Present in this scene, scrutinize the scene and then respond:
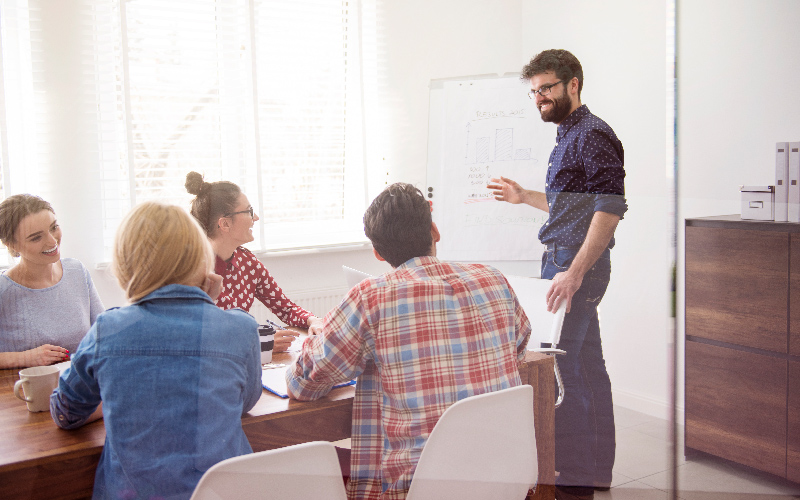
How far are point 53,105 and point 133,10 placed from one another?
503mm

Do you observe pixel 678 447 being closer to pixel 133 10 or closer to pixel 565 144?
pixel 565 144

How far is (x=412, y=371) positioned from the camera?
1.09 meters

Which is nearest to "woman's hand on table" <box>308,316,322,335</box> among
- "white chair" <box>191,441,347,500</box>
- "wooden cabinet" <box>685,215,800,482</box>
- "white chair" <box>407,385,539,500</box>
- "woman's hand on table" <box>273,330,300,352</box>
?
"woman's hand on table" <box>273,330,300,352</box>

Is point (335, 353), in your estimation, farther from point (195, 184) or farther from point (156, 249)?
point (195, 184)

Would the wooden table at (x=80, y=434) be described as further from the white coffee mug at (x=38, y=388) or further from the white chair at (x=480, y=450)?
the white chair at (x=480, y=450)

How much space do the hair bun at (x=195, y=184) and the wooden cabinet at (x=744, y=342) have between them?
1294 mm

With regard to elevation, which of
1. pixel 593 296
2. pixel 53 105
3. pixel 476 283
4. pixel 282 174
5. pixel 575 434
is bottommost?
pixel 575 434

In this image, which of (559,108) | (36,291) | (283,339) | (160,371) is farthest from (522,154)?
(160,371)

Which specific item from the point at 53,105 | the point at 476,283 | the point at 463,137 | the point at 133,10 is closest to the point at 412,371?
the point at 476,283

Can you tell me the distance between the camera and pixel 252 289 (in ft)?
6.16

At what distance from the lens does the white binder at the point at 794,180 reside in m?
1.25

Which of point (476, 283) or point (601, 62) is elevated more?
point (601, 62)

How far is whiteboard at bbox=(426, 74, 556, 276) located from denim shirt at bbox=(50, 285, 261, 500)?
1.59 metres

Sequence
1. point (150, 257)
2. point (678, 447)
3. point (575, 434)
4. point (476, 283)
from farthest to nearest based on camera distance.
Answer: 1. point (575, 434)
2. point (678, 447)
3. point (476, 283)
4. point (150, 257)
